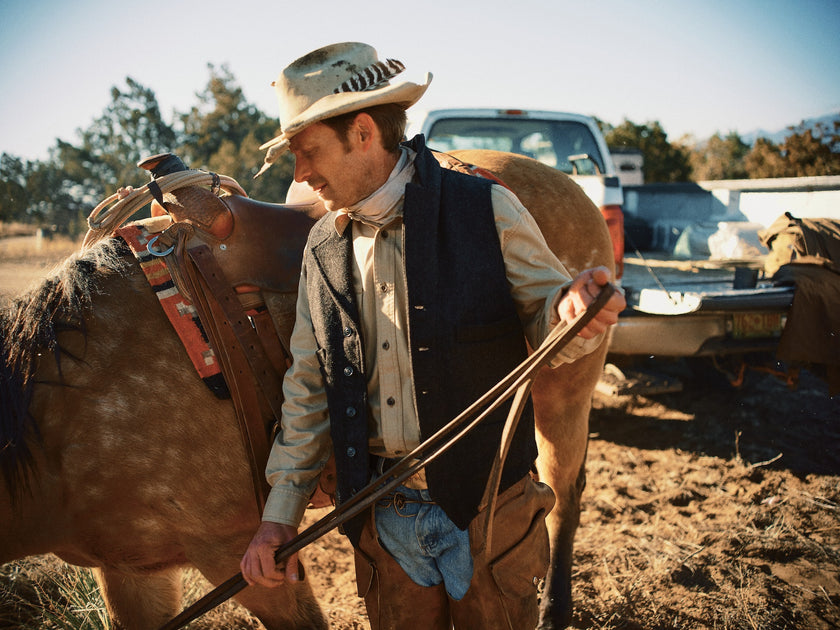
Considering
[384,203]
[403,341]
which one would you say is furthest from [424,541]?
[384,203]

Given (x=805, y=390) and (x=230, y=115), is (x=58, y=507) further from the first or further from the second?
(x=230, y=115)

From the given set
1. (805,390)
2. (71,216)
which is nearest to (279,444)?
(805,390)

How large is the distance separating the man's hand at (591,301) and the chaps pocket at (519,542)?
0.53 m

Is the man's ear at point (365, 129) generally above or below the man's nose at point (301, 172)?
above

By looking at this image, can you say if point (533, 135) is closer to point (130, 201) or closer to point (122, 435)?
point (130, 201)

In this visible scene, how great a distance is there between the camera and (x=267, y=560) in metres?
1.42

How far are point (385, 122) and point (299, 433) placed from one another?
85 cm

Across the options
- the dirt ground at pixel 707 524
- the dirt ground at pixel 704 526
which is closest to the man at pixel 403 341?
the dirt ground at pixel 704 526

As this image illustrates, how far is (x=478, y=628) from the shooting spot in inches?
58.0

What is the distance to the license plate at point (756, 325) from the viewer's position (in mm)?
3445

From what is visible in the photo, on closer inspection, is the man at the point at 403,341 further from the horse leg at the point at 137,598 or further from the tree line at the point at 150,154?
the tree line at the point at 150,154

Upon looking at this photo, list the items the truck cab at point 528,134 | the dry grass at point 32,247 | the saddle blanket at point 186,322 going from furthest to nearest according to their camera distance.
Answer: the dry grass at point 32,247 → the truck cab at point 528,134 → the saddle blanket at point 186,322

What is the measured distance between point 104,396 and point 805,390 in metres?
5.42

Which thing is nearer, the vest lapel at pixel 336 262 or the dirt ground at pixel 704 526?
the vest lapel at pixel 336 262
